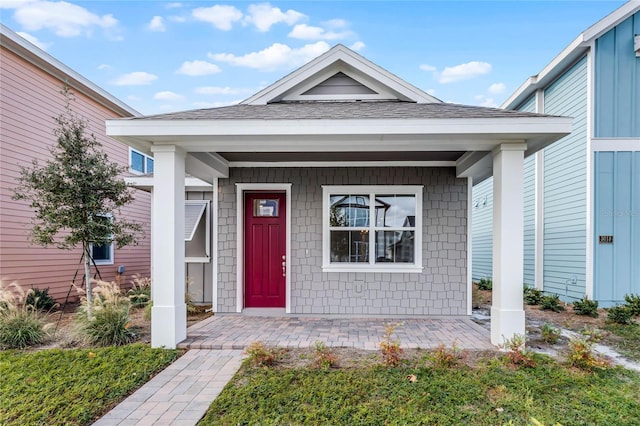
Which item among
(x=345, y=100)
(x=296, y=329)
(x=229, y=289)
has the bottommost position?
(x=296, y=329)

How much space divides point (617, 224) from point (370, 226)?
5.51 meters

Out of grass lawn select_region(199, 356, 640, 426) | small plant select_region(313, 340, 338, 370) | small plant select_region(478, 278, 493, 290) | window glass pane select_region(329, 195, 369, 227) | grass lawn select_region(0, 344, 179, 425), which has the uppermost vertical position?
→ window glass pane select_region(329, 195, 369, 227)

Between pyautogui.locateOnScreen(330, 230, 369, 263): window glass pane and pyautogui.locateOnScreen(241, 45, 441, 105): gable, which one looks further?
pyautogui.locateOnScreen(330, 230, 369, 263): window glass pane

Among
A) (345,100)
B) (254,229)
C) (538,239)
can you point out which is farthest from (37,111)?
(538,239)

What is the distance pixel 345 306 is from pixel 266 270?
1.68 m

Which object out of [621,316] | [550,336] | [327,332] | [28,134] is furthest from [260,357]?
[28,134]

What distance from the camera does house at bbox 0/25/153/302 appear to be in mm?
6945

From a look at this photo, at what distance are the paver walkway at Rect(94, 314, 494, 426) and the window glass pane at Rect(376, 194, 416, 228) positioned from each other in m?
1.79

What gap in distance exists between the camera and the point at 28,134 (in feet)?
24.8

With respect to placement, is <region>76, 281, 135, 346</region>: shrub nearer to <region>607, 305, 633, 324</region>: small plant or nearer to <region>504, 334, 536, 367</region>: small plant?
<region>504, 334, 536, 367</region>: small plant

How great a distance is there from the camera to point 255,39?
12414mm

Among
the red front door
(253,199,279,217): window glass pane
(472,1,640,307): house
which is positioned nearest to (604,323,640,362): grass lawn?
(472,1,640,307): house

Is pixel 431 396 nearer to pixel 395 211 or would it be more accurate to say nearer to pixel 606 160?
pixel 395 211

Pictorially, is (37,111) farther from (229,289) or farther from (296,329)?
(296,329)
